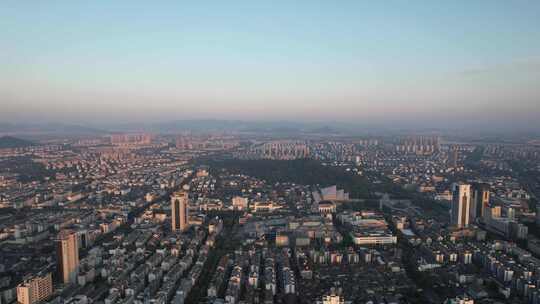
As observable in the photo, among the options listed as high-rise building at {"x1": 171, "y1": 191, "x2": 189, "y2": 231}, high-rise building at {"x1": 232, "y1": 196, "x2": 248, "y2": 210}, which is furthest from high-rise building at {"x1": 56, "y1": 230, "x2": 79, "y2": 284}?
high-rise building at {"x1": 232, "y1": 196, "x2": 248, "y2": 210}

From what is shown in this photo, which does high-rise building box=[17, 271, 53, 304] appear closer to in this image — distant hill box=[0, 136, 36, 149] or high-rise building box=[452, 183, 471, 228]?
high-rise building box=[452, 183, 471, 228]

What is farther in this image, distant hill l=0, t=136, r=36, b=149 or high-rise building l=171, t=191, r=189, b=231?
distant hill l=0, t=136, r=36, b=149

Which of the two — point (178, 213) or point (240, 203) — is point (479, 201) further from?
point (178, 213)

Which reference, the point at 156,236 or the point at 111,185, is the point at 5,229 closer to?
the point at 156,236

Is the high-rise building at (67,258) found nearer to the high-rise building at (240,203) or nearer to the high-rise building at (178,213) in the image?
the high-rise building at (178,213)

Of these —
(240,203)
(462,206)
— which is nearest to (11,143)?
(240,203)

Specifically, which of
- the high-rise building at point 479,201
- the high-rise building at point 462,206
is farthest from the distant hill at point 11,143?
the high-rise building at point 479,201
